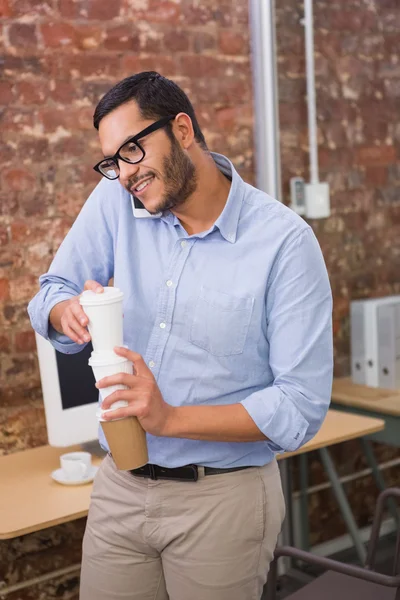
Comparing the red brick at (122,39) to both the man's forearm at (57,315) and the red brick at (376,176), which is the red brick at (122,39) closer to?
the red brick at (376,176)

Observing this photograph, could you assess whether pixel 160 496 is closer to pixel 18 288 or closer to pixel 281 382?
pixel 281 382

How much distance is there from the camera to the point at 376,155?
3.43m

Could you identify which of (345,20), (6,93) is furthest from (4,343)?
(345,20)

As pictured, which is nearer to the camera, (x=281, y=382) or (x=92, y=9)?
(x=281, y=382)

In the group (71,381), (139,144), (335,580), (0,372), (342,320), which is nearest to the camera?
(139,144)

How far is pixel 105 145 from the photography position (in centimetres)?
156

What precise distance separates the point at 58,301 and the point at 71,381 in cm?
103

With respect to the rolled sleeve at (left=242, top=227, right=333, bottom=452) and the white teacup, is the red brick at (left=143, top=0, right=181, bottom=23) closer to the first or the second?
the white teacup

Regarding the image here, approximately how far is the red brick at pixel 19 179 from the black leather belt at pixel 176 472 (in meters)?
1.47

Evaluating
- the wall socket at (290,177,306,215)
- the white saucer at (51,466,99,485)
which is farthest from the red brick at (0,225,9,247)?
the wall socket at (290,177,306,215)

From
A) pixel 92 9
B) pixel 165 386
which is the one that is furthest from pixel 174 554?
pixel 92 9

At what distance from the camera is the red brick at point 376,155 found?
337cm

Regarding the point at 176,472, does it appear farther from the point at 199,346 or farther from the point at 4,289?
the point at 4,289

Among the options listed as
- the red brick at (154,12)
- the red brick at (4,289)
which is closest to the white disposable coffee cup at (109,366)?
the red brick at (4,289)
